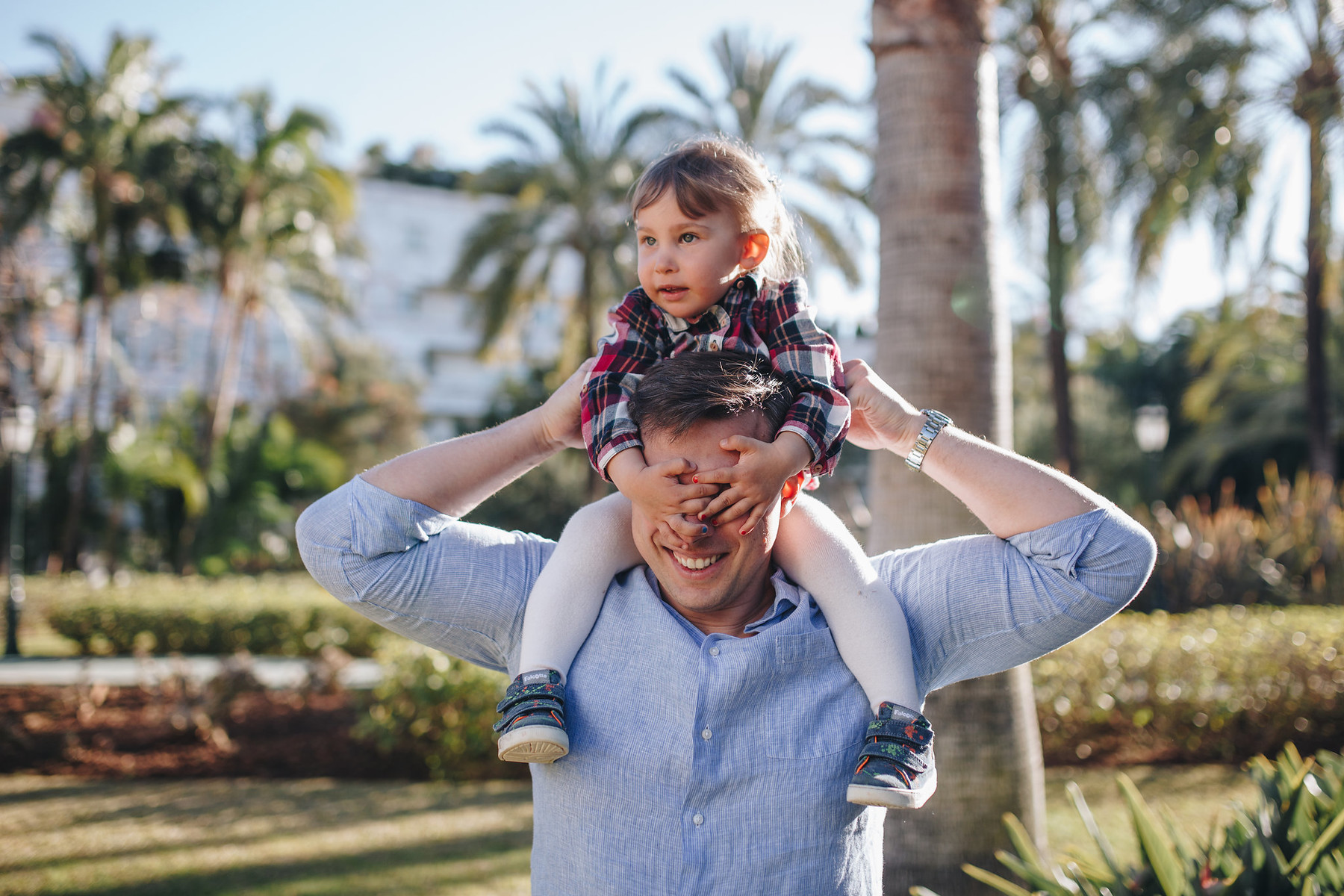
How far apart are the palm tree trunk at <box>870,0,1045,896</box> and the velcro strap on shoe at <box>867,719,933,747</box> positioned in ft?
7.74

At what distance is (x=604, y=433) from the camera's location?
198 centimetres

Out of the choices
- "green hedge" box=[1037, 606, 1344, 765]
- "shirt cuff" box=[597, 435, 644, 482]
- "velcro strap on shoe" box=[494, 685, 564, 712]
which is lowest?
"green hedge" box=[1037, 606, 1344, 765]

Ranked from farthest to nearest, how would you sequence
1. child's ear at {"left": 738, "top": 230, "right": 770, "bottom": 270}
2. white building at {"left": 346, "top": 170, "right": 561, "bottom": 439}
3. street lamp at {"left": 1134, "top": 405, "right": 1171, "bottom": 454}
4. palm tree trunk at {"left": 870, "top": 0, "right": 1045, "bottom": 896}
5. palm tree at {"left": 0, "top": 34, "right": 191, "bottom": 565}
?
1. white building at {"left": 346, "top": 170, "right": 561, "bottom": 439}
2. palm tree at {"left": 0, "top": 34, "right": 191, "bottom": 565}
3. street lamp at {"left": 1134, "top": 405, "right": 1171, "bottom": 454}
4. palm tree trunk at {"left": 870, "top": 0, "right": 1045, "bottom": 896}
5. child's ear at {"left": 738, "top": 230, "right": 770, "bottom": 270}

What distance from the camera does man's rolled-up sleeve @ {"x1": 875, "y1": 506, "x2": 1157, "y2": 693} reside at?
190 centimetres

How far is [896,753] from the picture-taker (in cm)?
181

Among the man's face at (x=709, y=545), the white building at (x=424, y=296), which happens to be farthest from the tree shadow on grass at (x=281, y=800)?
the white building at (x=424, y=296)

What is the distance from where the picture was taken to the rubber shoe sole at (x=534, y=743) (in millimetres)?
1785

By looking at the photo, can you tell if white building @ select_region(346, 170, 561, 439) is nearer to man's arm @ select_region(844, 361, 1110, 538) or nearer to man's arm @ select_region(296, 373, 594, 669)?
man's arm @ select_region(296, 373, 594, 669)

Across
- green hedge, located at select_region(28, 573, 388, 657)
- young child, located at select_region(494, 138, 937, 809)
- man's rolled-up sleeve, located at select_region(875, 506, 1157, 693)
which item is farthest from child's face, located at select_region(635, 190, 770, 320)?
green hedge, located at select_region(28, 573, 388, 657)

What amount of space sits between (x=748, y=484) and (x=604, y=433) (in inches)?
13.5

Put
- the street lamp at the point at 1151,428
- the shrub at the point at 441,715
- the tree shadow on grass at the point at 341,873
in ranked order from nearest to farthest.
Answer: the tree shadow on grass at the point at 341,873 < the shrub at the point at 441,715 < the street lamp at the point at 1151,428

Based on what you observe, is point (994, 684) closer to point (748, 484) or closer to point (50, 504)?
point (748, 484)

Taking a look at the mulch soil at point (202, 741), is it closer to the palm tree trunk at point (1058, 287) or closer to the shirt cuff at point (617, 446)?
the shirt cuff at point (617, 446)

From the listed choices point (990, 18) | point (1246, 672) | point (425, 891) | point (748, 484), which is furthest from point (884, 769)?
point (1246, 672)
